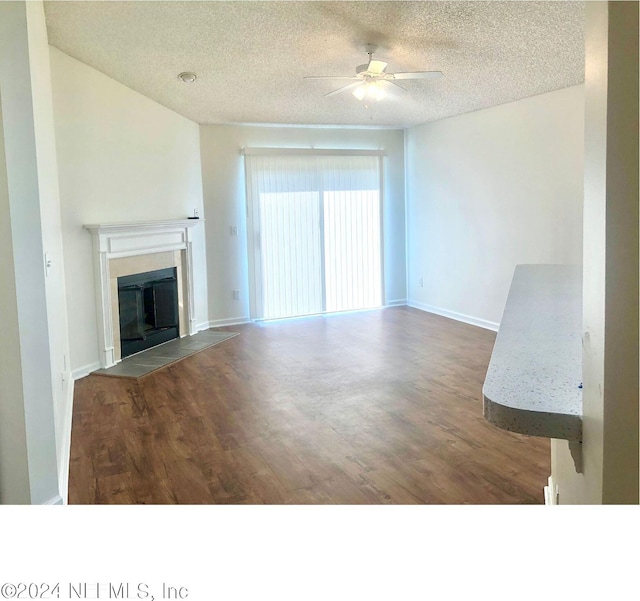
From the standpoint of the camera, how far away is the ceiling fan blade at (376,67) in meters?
4.20

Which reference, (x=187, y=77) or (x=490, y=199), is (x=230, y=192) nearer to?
(x=187, y=77)

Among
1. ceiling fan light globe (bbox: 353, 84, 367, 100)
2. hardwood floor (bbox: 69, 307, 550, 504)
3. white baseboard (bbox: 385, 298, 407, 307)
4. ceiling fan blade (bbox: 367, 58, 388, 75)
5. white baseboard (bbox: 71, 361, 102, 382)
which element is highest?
ceiling fan blade (bbox: 367, 58, 388, 75)

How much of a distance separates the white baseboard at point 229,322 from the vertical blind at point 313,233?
0.14 m

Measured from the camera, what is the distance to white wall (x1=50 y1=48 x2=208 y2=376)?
15.6ft

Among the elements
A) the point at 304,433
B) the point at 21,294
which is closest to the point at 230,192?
the point at 304,433

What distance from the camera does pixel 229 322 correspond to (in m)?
7.42

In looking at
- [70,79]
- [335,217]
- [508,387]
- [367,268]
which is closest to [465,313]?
[367,268]

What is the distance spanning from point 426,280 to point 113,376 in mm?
4554

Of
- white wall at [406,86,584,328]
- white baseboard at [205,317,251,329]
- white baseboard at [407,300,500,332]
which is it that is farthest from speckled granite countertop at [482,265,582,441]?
white baseboard at [205,317,251,329]

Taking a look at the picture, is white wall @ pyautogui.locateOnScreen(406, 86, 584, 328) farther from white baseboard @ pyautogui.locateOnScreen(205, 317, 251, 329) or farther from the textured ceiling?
white baseboard @ pyautogui.locateOnScreen(205, 317, 251, 329)

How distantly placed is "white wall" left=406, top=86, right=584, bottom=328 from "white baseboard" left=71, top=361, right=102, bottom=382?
431cm

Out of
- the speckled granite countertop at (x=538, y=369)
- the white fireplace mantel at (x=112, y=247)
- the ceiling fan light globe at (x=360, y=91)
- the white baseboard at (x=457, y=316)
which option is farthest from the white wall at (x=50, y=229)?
the white baseboard at (x=457, y=316)
